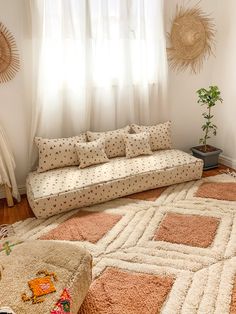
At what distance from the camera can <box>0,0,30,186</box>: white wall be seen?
2.67m

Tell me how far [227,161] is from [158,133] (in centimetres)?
106

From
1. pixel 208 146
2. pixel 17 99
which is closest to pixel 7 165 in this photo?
pixel 17 99

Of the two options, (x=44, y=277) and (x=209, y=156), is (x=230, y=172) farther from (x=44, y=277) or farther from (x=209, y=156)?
(x=44, y=277)

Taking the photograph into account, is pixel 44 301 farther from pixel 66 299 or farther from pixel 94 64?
pixel 94 64

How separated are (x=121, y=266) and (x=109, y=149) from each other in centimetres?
149

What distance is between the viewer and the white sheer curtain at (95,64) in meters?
2.83

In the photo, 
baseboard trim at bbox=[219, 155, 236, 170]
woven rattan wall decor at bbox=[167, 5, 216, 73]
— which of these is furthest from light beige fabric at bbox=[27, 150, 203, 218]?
woven rattan wall decor at bbox=[167, 5, 216, 73]

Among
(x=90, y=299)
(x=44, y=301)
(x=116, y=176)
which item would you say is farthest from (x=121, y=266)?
(x=116, y=176)

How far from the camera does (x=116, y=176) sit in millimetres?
2816

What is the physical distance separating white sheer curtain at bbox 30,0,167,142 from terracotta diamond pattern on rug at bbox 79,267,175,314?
1.76 m

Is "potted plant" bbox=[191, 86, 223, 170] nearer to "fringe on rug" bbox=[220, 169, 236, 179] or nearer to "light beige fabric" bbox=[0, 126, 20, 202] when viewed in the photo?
"fringe on rug" bbox=[220, 169, 236, 179]

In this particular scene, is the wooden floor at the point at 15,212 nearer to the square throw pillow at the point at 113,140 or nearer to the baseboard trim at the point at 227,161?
the square throw pillow at the point at 113,140

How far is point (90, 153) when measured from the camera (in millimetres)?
2979

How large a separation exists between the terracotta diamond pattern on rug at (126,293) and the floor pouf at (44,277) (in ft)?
0.64
